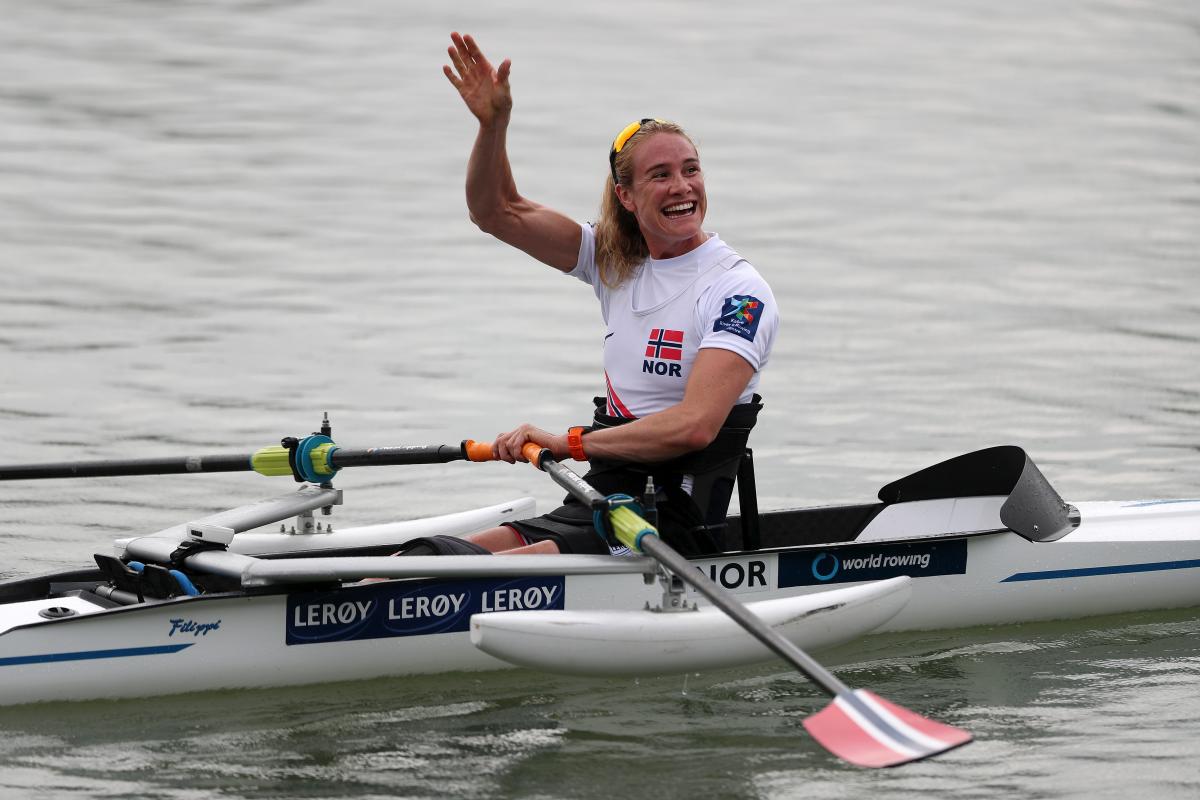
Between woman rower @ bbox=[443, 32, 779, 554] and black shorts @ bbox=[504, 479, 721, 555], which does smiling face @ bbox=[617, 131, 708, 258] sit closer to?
Answer: woman rower @ bbox=[443, 32, 779, 554]

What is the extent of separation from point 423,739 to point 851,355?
7040 mm

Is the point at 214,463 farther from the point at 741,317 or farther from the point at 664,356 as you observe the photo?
the point at 741,317

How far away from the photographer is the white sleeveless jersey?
6.72 m

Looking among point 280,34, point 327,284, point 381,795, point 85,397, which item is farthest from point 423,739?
point 280,34

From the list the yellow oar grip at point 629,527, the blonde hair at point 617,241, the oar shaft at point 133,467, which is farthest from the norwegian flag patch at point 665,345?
the oar shaft at point 133,467

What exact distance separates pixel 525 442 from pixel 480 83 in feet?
4.78

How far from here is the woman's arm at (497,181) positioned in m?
7.28

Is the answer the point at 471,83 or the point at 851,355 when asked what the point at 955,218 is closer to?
the point at 851,355

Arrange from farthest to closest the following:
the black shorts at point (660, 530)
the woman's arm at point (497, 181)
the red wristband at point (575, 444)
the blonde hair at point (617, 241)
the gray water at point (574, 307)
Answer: the woman's arm at point (497, 181) → the blonde hair at point (617, 241) → the black shorts at point (660, 530) → the red wristband at point (575, 444) → the gray water at point (574, 307)

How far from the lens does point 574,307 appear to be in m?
14.2

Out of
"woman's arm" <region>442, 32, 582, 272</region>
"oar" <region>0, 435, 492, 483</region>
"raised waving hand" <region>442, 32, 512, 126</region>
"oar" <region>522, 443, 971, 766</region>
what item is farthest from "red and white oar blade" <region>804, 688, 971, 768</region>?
"raised waving hand" <region>442, 32, 512, 126</region>

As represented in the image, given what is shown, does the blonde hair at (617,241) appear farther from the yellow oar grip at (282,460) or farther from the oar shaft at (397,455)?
the yellow oar grip at (282,460)

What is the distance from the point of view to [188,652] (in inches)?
258

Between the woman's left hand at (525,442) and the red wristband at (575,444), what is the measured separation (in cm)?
→ 2
